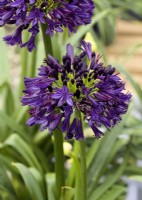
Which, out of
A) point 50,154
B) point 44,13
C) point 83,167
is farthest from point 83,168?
point 50,154

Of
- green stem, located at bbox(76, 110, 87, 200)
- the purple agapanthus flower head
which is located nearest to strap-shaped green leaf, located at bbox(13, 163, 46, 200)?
green stem, located at bbox(76, 110, 87, 200)

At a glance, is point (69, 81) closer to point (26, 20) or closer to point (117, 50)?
point (26, 20)

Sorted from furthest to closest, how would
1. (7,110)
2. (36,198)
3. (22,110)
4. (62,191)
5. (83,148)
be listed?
(7,110)
(22,110)
(36,198)
(62,191)
(83,148)

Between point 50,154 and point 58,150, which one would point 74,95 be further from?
point 50,154

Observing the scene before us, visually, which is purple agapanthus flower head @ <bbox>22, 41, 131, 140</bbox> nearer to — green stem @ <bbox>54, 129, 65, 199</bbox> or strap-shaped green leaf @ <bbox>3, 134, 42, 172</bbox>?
green stem @ <bbox>54, 129, 65, 199</bbox>

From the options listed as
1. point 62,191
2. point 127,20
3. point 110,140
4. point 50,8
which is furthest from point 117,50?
point 50,8

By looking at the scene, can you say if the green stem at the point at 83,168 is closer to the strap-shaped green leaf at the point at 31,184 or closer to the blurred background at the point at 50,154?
the blurred background at the point at 50,154
